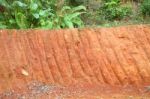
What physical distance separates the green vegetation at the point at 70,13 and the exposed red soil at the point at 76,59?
178 centimetres

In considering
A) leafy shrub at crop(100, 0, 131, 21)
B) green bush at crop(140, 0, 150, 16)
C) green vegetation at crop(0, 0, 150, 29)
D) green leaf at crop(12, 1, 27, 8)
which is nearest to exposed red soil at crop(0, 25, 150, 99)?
green vegetation at crop(0, 0, 150, 29)

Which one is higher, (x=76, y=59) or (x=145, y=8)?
(x=145, y=8)

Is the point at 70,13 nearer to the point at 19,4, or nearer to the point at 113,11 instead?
the point at 113,11

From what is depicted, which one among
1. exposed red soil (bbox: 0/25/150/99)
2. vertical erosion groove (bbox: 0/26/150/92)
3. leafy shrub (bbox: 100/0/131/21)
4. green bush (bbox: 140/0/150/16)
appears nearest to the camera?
exposed red soil (bbox: 0/25/150/99)

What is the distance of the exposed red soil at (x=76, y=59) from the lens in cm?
939

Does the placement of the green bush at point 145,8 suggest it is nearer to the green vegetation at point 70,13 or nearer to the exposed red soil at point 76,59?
the green vegetation at point 70,13

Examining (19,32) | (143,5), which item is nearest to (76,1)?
(143,5)

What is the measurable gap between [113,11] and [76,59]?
181 inches

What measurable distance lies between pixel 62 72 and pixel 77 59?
1.61ft

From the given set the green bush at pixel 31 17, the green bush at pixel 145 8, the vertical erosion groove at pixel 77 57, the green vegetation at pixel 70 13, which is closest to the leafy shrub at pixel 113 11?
the green vegetation at pixel 70 13

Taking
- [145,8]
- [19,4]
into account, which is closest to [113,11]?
[145,8]

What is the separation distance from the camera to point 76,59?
32.1 feet

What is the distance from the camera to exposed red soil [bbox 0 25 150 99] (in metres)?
9.39

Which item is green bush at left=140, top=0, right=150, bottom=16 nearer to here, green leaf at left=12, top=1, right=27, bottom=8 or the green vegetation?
the green vegetation
